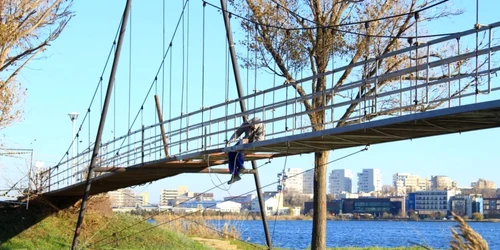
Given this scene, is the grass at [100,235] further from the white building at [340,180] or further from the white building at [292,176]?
the white building at [340,180]

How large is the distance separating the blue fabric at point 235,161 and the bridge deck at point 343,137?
17cm

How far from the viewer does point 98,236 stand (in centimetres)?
2606

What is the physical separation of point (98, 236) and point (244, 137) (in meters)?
10.4

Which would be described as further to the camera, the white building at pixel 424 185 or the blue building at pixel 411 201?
the white building at pixel 424 185

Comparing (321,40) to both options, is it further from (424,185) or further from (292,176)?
(424,185)

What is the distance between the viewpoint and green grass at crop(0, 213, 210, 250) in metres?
25.1

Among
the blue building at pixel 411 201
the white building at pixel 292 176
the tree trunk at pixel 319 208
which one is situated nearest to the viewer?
the white building at pixel 292 176

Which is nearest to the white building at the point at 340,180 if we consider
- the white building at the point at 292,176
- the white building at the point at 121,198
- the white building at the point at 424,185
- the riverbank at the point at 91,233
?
the white building at the point at 424,185

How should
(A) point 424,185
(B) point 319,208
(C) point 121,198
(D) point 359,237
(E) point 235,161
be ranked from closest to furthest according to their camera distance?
(E) point 235,161
(B) point 319,208
(C) point 121,198
(D) point 359,237
(A) point 424,185

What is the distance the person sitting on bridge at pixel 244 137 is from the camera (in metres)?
16.8

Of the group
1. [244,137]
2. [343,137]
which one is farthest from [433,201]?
[343,137]

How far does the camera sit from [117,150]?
22719mm

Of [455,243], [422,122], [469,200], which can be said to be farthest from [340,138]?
[469,200]

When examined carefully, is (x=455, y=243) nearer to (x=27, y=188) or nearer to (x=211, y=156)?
(x=211, y=156)
